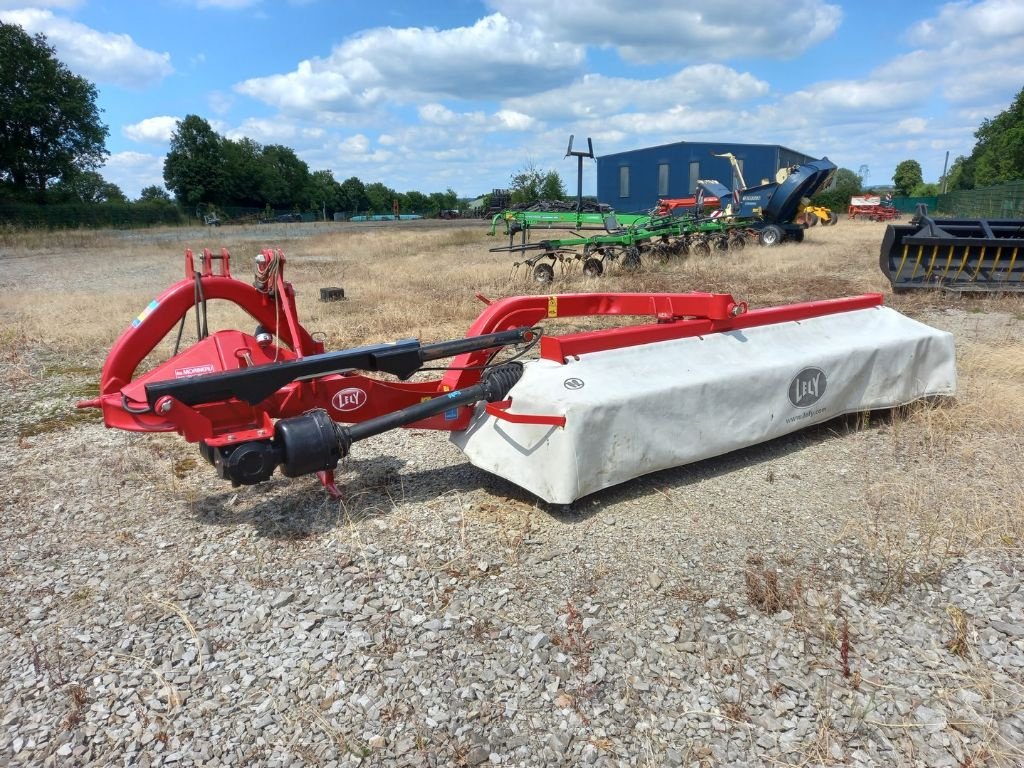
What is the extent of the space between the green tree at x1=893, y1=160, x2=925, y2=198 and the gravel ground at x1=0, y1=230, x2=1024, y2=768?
3940 inches

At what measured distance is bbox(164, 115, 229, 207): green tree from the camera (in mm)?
71312

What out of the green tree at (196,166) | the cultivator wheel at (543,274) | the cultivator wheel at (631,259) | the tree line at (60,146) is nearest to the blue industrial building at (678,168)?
the cultivator wheel at (631,259)

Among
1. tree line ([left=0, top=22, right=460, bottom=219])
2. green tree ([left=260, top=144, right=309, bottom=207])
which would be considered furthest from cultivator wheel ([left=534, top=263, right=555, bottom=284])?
green tree ([left=260, top=144, right=309, bottom=207])

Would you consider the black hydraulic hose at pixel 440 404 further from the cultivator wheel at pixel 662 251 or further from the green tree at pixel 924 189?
the green tree at pixel 924 189

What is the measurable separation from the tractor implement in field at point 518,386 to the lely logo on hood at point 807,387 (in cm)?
1

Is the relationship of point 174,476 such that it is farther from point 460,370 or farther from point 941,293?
point 941,293

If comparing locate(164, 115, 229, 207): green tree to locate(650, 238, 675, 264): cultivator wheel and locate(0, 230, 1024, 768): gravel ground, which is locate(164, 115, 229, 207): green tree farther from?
locate(0, 230, 1024, 768): gravel ground

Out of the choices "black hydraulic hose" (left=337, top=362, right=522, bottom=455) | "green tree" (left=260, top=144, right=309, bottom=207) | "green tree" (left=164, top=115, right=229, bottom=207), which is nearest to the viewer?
"black hydraulic hose" (left=337, top=362, right=522, bottom=455)

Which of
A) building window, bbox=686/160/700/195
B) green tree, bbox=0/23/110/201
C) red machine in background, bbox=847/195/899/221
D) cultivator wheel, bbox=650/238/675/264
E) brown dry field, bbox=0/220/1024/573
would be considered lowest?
brown dry field, bbox=0/220/1024/573

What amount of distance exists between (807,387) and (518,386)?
1.96 m

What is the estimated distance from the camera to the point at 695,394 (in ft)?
12.7

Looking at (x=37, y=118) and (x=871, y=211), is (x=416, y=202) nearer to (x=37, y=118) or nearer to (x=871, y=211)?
(x=37, y=118)

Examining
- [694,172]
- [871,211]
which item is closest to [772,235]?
[694,172]

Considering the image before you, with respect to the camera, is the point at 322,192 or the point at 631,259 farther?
the point at 322,192
